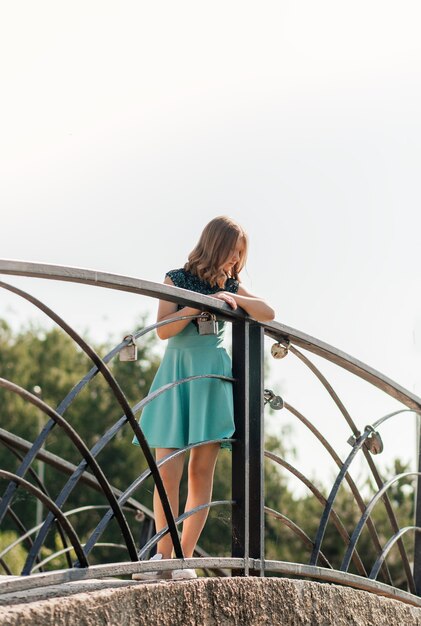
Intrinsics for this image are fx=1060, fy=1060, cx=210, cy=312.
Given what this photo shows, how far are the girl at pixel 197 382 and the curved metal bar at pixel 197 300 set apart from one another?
0.39 ft

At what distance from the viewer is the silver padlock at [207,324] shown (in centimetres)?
393

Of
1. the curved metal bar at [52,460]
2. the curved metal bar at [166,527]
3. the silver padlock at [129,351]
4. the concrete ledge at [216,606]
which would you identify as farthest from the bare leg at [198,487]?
the curved metal bar at [52,460]

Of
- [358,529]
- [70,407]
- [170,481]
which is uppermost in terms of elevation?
[170,481]

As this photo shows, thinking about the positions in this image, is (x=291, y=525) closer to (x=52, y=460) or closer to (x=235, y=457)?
(x=235, y=457)

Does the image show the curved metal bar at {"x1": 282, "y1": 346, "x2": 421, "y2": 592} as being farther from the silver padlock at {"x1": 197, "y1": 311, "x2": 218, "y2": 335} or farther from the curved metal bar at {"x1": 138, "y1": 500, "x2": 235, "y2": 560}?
the curved metal bar at {"x1": 138, "y1": 500, "x2": 235, "y2": 560}

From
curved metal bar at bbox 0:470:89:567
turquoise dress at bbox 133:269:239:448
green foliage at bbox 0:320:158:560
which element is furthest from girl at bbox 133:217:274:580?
green foliage at bbox 0:320:158:560

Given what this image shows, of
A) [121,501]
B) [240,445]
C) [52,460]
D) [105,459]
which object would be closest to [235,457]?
[240,445]

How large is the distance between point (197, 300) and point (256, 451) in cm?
64

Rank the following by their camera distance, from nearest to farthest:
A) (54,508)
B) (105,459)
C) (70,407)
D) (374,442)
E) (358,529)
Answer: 1. (54,508)
2. (358,529)
3. (374,442)
4. (105,459)
5. (70,407)

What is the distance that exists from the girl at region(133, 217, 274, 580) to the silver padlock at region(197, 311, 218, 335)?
66 millimetres

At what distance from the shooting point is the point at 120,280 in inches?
130

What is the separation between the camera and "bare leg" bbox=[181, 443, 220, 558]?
13.4 ft

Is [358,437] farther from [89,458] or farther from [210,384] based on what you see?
[89,458]

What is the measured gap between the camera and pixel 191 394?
413 cm
